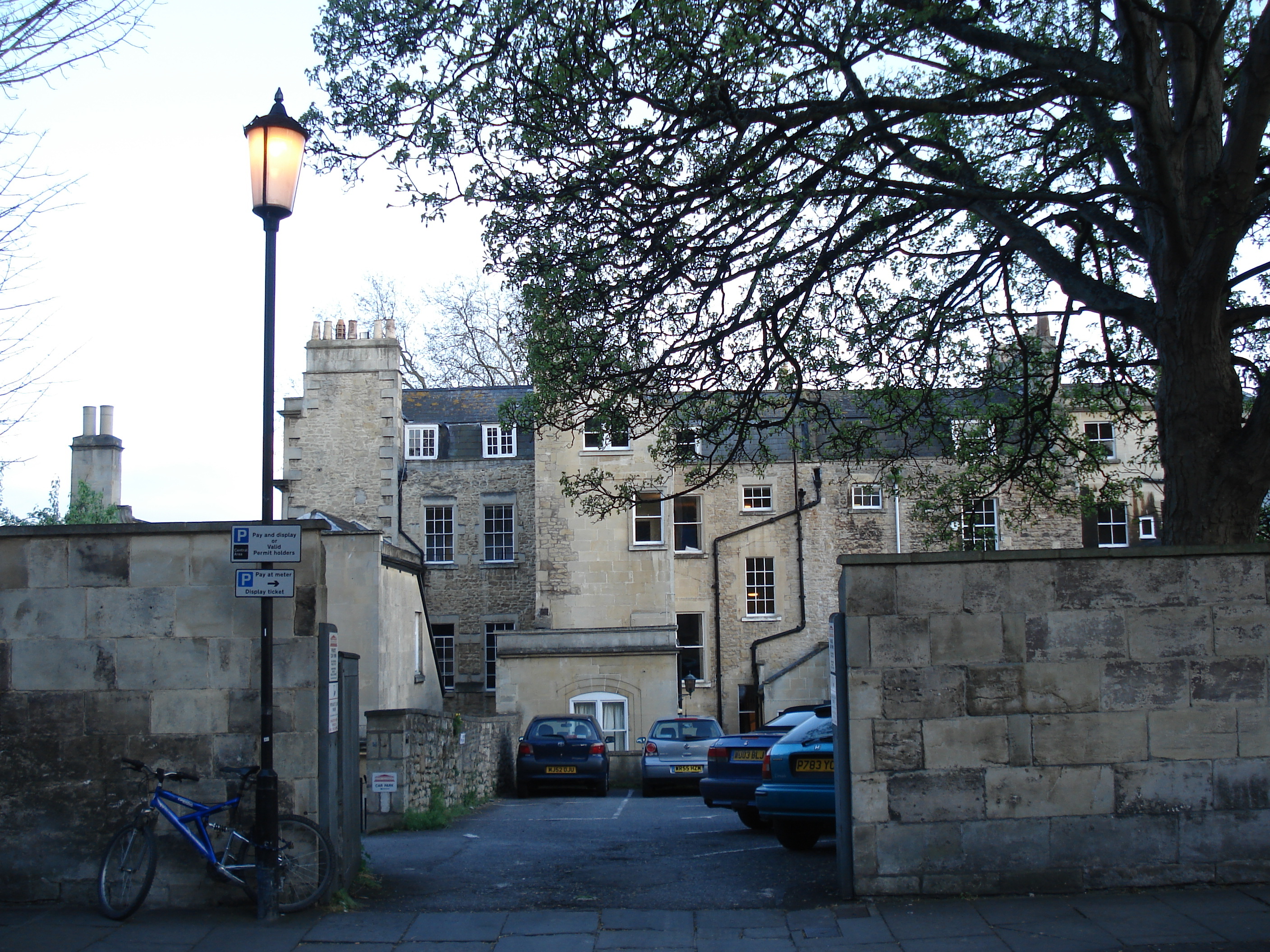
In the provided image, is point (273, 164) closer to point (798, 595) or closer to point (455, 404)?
point (798, 595)

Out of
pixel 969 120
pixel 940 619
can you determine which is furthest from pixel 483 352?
pixel 940 619

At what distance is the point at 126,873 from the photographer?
7.77m

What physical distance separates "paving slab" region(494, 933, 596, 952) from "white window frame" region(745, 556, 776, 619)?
29.6 meters

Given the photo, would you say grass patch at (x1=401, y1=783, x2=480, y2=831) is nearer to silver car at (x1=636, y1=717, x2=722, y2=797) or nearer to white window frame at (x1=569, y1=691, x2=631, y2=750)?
silver car at (x1=636, y1=717, x2=722, y2=797)

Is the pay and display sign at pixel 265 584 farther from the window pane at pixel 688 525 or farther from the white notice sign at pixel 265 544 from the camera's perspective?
the window pane at pixel 688 525

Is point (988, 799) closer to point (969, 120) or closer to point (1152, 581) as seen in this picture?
point (1152, 581)

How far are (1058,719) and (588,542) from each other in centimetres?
2563

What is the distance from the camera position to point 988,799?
7809 mm

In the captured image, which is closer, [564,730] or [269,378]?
[269,378]

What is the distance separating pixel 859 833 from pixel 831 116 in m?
6.17

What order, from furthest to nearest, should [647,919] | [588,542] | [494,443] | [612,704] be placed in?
[494,443]
[588,542]
[612,704]
[647,919]

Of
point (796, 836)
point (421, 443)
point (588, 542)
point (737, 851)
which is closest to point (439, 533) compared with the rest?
point (421, 443)

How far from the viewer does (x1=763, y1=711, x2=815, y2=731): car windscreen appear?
1425 centimetres

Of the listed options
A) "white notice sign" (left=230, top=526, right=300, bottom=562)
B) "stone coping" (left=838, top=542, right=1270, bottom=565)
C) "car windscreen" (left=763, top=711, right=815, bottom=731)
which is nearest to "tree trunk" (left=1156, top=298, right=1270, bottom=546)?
"stone coping" (left=838, top=542, right=1270, bottom=565)
